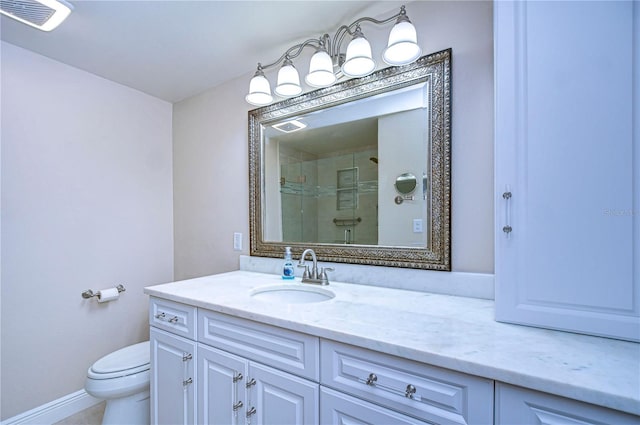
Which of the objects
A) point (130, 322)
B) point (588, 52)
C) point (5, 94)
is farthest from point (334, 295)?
point (5, 94)

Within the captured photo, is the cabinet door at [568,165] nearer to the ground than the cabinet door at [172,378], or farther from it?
farther from it

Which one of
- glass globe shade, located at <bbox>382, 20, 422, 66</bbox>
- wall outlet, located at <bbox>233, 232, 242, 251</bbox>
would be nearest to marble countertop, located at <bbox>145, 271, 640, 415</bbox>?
wall outlet, located at <bbox>233, 232, 242, 251</bbox>

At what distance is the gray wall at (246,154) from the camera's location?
1213mm

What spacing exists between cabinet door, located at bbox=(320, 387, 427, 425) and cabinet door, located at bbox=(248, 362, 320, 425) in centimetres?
3

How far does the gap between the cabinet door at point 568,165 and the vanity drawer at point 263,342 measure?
0.61 m

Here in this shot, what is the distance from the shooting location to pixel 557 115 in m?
0.84

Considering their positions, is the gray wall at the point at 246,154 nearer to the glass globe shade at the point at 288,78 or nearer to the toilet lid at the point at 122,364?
the glass globe shade at the point at 288,78

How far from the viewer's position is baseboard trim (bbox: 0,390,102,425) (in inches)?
64.6

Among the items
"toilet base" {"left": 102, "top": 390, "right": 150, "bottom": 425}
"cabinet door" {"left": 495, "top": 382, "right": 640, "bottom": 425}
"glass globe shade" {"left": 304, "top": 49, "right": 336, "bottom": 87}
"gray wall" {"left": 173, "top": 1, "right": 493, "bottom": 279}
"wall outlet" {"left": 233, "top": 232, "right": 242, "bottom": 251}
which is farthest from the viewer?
"wall outlet" {"left": 233, "top": 232, "right": 242, "bottom": 251}

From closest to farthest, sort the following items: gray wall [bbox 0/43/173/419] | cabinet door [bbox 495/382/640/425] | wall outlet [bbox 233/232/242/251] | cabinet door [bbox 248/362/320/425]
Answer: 1. cabinet door [bbox 495/382/640/425]
2. cabinet door [bbox 248/362/320/425]
3. gray wall [bbox 0/43/173/419]
4. wall outlet [bbox 233/232/242/251]

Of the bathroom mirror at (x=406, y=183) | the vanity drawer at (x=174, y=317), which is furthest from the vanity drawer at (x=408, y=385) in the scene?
the bathroom mirror at (x=406, y=183)

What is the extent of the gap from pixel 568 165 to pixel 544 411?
626 mm

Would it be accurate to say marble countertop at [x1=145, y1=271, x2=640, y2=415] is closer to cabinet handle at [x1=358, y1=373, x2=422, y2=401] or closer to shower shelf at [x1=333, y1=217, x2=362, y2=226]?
cabinet handle at [x1=358, y1=373, x2=422, y2=401]

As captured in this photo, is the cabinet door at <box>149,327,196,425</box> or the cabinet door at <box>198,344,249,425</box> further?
the cabinet door at <box>149,327,196,425</box>
